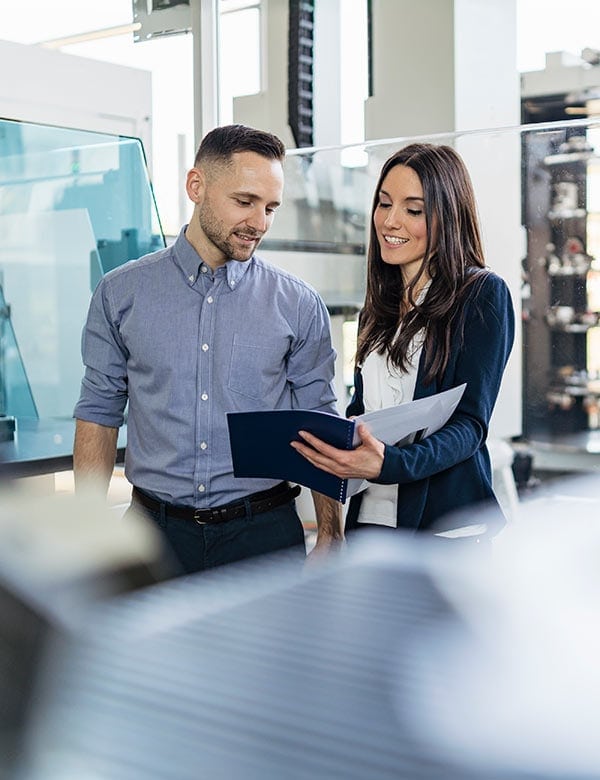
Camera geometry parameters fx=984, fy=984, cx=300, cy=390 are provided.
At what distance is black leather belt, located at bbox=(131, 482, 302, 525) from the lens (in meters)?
1.92

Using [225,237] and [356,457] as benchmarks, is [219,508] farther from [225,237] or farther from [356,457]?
[225,237]

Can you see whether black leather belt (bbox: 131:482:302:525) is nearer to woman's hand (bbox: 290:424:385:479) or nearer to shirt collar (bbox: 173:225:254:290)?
woman's hand (bbox: 290:424:385:479)

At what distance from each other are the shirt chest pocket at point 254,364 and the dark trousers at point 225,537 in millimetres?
247

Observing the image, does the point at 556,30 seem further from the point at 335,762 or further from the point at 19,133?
the point at 335,762

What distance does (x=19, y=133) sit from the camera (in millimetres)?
2859

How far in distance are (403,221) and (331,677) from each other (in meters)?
1.65

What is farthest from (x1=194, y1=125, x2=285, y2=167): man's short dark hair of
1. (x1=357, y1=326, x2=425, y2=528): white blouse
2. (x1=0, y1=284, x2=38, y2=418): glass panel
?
(x1=0, y1=284, x2=38, y2=418): glass panel

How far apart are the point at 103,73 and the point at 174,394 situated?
1.94 m

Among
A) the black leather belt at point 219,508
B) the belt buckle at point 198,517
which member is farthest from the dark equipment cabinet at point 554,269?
the belt buckle at point 198,517

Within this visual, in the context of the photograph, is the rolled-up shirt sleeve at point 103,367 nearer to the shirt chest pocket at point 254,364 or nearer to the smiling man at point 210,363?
the smiling man at point 210,363

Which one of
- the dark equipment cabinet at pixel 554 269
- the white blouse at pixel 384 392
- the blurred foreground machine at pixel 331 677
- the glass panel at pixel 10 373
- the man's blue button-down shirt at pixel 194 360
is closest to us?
the blurred foreground machine at pixel 331 677

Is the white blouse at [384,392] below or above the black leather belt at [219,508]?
above

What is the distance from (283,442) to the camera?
1.79m

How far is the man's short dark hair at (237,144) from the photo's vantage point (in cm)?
196
